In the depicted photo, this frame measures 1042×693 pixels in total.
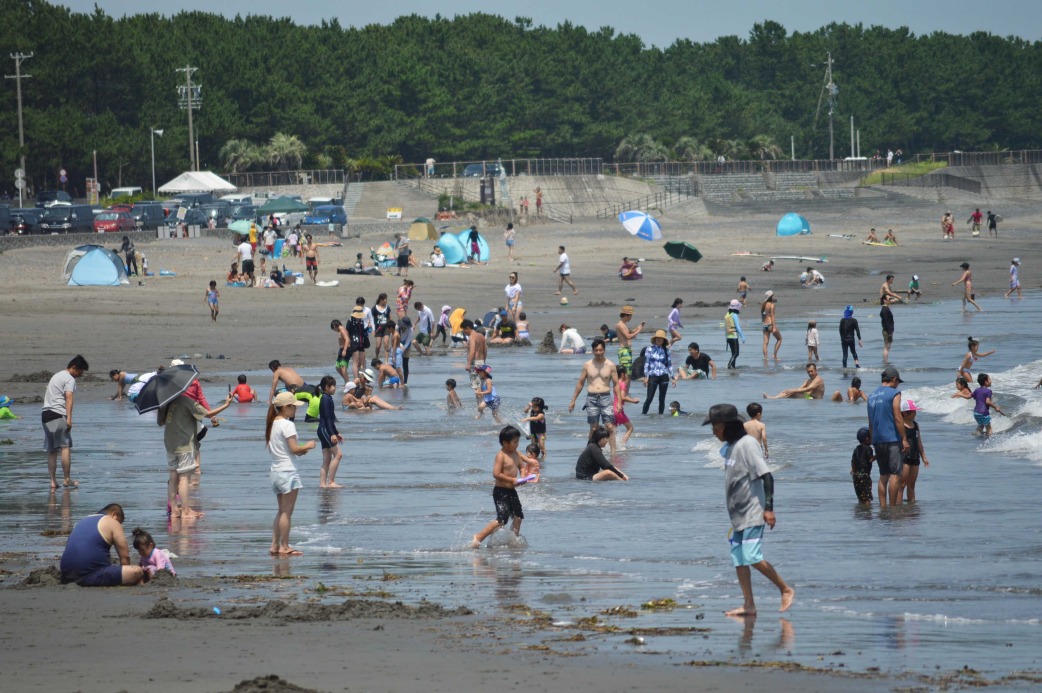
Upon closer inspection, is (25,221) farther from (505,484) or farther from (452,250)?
(505,484)

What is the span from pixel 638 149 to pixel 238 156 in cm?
3367

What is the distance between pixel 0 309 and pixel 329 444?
2019 centimetres

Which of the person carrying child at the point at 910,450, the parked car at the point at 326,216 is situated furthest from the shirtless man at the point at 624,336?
the parked car at the point at 326,216

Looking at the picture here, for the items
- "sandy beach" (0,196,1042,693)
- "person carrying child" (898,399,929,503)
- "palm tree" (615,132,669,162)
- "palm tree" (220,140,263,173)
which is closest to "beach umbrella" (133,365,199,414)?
"sandy beach" (0,196,1042,693)

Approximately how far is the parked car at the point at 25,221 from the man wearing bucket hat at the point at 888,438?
4206cm

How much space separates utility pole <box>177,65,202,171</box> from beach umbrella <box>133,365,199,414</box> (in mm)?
60029

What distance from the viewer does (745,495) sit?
924 cm

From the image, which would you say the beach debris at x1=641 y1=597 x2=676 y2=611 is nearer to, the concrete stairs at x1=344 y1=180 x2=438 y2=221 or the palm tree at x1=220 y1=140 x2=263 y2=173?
the concrete stairs at x1=344 y1=180 x2=438 y2=221

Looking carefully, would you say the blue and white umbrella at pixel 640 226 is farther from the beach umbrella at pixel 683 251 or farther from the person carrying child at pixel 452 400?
the person carrying child at pixel 452 400

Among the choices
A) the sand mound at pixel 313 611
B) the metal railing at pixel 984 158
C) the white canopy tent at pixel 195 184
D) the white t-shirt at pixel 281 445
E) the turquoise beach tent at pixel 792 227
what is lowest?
the sand mound at pixel 313 611

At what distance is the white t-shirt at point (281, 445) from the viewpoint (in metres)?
11.6

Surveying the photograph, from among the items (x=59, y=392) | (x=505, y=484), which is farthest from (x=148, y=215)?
(x=505, y=484)

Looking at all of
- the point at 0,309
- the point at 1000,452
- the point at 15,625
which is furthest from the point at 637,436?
the point at 0,309

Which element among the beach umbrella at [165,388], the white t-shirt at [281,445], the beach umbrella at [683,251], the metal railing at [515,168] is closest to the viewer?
the white t-shirt at [281,445]
